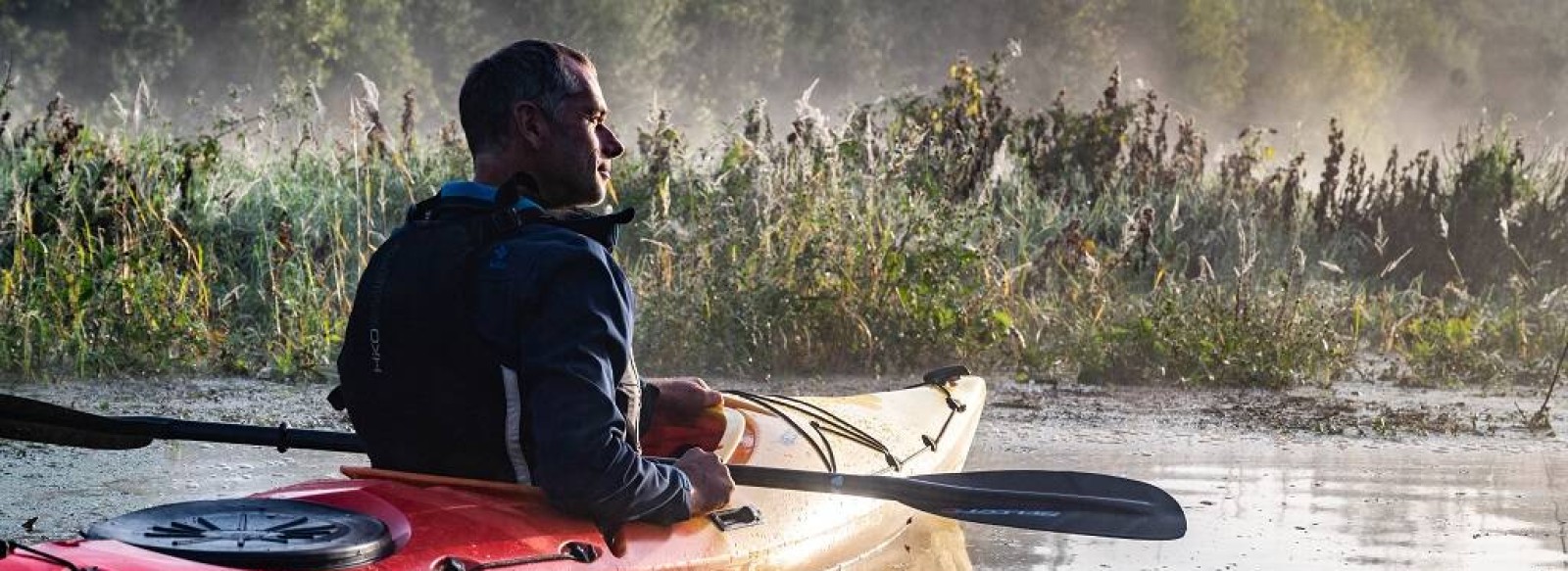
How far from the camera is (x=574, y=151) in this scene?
4.29 meters

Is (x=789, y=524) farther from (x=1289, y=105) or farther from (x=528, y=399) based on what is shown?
(x=1289, y=105)

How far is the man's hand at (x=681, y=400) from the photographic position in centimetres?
516

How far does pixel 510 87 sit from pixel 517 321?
486mm

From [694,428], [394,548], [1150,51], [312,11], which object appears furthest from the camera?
[1150,51]

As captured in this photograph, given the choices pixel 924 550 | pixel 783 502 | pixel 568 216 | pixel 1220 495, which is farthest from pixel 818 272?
pixel 568 216

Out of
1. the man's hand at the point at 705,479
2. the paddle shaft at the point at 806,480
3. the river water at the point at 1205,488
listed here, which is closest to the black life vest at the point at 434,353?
the man's hand at the point at 705,479

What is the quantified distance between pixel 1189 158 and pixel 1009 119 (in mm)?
1165

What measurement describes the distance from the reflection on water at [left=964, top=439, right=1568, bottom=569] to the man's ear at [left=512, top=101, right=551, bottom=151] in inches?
83.2

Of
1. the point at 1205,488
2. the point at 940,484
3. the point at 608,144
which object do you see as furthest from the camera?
the point at 1205,488

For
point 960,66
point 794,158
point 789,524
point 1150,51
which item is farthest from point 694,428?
point 1150,51

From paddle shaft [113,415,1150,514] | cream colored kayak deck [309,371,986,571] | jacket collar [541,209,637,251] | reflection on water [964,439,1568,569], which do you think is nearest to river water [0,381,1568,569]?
reflection on water [964,439,1568,569]

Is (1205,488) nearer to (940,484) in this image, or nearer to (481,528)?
(940,484)

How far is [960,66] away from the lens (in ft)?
44.9

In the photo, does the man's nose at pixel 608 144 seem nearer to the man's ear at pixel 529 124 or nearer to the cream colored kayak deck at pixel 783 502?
the man's ear at pixel 529 124
